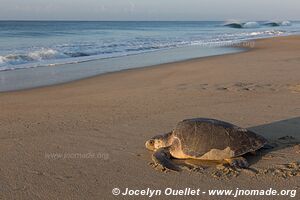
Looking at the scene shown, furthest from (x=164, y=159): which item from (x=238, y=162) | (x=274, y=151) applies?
(x=274, y=151)

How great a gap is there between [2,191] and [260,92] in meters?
6.18

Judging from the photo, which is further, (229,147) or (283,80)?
(283,80)

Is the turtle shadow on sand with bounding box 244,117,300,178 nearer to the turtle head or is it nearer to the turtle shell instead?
the turtle shell

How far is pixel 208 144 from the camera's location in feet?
15.4

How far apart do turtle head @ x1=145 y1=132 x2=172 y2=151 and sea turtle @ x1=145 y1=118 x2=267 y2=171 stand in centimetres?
7

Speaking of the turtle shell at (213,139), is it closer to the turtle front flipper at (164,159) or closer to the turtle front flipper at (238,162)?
the turtle front flipper at (238,162)

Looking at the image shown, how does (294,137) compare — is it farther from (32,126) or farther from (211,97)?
(32,126)

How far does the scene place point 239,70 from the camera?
12.8 m

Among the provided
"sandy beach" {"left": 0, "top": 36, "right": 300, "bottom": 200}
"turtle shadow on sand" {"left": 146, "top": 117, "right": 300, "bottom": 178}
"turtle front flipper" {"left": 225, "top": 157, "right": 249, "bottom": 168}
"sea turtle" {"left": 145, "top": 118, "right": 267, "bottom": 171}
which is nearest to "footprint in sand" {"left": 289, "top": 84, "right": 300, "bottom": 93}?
"sandy beach" {"left": 0, "top": 36, "right": 300, "bottom": 200}

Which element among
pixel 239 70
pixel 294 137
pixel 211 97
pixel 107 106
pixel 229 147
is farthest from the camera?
pixel 239 70

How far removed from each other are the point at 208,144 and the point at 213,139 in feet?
0.27

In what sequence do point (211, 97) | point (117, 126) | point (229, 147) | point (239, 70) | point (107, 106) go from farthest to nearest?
point (239, 70), point (211, 97), point (107, 106), point (117, 126), point (229, 147)

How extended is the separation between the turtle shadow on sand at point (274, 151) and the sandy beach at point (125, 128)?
0.01 m

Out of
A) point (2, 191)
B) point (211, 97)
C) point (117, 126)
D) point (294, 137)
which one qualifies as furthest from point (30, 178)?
point (211, 97)
